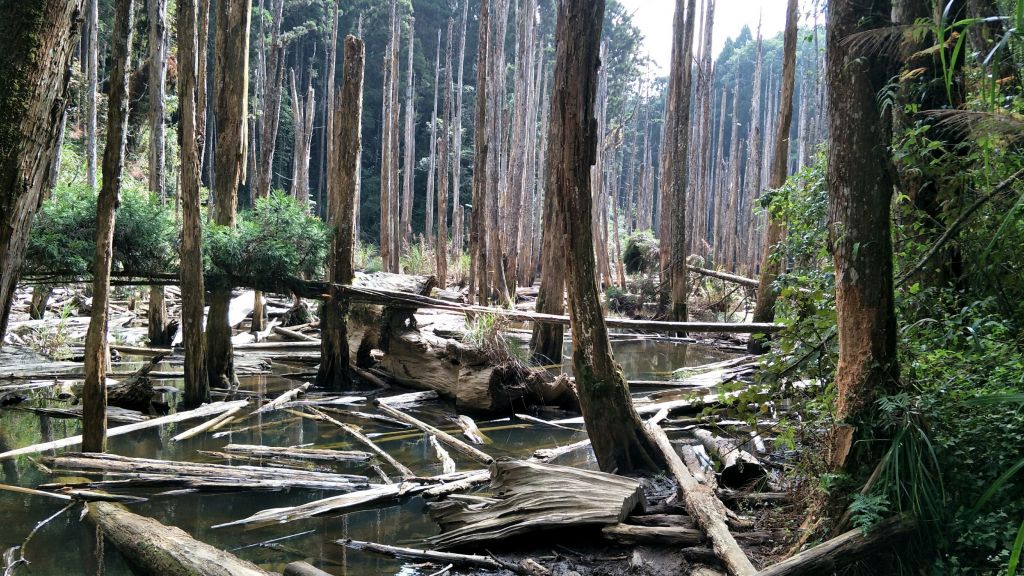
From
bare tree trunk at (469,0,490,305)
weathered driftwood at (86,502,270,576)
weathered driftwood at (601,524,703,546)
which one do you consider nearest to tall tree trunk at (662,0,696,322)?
bare tree trunk at (469,0,490,305)

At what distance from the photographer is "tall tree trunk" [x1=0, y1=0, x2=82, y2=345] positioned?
74.6 inches

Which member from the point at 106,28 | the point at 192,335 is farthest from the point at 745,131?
the point at 192,335

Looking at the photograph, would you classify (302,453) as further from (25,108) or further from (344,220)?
(25,108)

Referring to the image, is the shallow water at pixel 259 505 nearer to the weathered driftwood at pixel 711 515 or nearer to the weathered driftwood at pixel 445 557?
the weathered driftwood at pixel 445 557

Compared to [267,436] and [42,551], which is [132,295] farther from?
[42,551]

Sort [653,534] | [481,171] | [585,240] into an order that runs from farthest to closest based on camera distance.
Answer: [481,171]
[585,240]
[653,534]

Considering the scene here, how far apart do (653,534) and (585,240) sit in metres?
2.20

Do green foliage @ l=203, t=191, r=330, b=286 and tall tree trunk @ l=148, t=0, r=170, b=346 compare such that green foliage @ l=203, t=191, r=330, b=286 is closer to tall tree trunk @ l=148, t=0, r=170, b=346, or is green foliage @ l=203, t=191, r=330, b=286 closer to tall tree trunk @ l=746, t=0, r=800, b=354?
tall tree trunk @ l=148, t=0, r=170, b=346

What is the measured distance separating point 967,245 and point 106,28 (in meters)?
26.0

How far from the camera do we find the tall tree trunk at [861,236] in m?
3.11

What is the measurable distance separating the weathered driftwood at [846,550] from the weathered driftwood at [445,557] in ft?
4.72

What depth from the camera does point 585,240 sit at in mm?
5160

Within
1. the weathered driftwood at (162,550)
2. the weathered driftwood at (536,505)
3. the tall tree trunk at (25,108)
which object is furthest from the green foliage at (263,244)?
the tall tree trunk at (25,108)

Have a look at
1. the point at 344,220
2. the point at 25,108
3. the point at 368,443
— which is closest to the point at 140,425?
the point at 368,443
